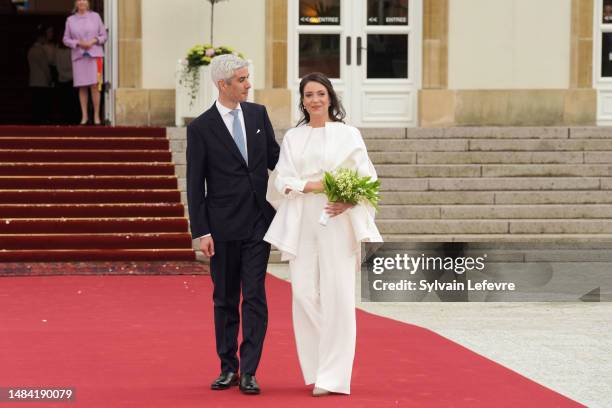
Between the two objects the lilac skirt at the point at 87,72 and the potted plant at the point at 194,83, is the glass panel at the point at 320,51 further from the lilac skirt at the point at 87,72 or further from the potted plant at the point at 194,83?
the lilac skirt at the point at 87,72

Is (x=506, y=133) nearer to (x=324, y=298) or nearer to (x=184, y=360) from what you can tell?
(x=184, y=360)

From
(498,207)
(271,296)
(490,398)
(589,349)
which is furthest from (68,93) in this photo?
(490,398)

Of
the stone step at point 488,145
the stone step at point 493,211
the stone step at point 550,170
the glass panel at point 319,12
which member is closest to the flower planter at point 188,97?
the glass panel at point 319,12

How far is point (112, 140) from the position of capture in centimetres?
1883

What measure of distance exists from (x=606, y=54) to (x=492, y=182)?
4.57 m

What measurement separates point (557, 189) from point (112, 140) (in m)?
5.73

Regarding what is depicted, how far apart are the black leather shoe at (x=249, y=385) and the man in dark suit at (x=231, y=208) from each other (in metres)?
0.06

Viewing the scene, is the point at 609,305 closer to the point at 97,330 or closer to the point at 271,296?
the point at 271,296

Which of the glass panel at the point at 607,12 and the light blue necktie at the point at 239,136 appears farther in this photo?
the glass panel at the point at 607,12

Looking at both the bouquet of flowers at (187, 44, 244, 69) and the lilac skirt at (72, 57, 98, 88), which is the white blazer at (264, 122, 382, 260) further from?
the lilac skirt at (72, 57, 98, 88)

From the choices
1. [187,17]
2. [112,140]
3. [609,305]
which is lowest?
[609,305]

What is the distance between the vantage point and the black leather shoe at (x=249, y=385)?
823cm

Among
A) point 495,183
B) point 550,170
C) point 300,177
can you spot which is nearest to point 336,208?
point 300,177

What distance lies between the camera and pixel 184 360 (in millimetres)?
9578
